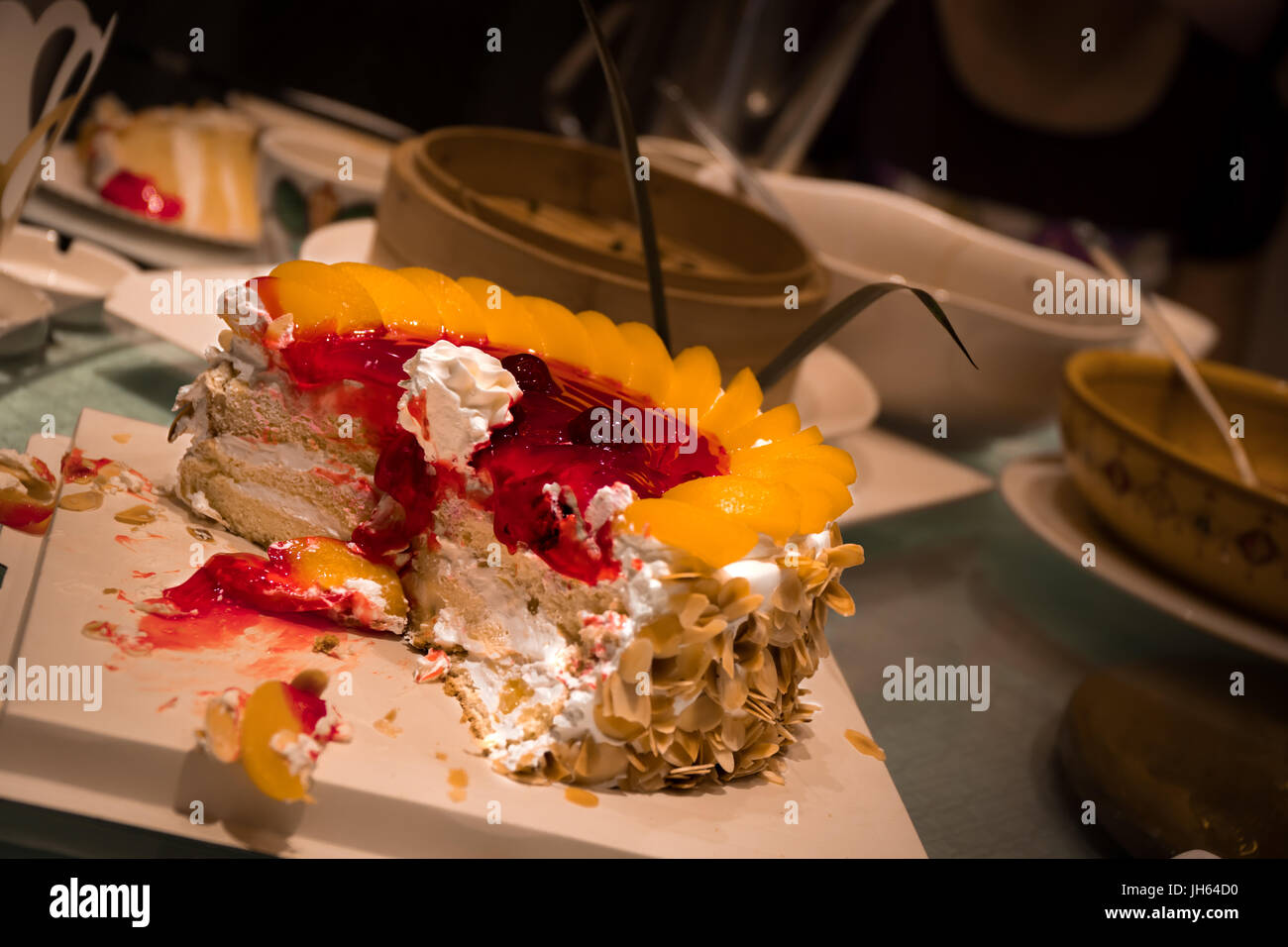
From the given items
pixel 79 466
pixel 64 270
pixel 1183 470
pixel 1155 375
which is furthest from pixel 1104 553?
pixel 64 270

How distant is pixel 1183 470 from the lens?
1.04m

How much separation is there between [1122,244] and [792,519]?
2016 mm

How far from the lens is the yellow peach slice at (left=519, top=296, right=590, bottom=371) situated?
84cm

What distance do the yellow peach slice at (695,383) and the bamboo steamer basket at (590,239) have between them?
0.49 ft

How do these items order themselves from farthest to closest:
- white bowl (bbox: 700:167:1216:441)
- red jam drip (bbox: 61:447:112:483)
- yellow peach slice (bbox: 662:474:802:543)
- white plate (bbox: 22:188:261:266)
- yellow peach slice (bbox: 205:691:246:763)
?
white bowl (bbox: 700:167:1216:441), white plate (bbox: 22:188:261:266), red jam drip (bbox: 61:447:112:483), yellow peach slice (bbox: 662:474:802:543), yellow peach slice (bbox: 205:691:246:763)

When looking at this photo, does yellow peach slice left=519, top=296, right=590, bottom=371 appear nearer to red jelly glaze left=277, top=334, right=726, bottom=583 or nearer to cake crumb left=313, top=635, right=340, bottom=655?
red jelly glaze left=277, top=334, right=726, bottom=583

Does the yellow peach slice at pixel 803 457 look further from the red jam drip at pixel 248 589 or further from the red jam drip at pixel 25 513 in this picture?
the red jam drip at pixel 25 513

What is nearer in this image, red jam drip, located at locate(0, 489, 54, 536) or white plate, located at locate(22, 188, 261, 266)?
red jam drip, located at locate(0, 489, 54, 536)

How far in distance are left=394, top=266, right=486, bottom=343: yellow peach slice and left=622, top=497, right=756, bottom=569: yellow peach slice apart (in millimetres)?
231

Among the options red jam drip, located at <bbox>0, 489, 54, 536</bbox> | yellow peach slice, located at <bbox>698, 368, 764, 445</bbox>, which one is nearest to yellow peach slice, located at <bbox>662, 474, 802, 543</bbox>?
yellow peach slice, located at <bbox>698, 368, 764, 445</bbox>

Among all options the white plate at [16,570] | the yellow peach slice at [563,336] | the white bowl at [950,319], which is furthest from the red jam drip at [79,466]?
the white bowl at [950,319]

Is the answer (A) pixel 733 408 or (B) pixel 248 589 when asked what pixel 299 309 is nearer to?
(B) pixel 248 589

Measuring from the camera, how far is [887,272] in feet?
5.21
